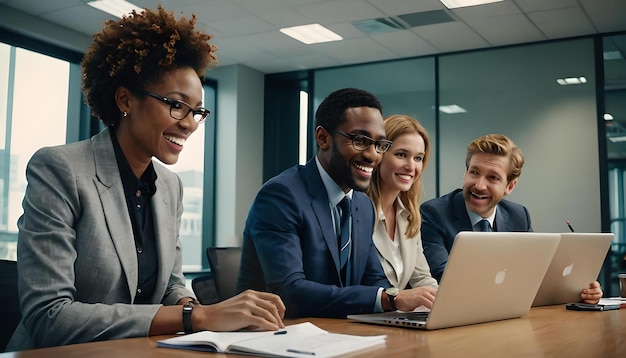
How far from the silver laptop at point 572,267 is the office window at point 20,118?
13.7ft

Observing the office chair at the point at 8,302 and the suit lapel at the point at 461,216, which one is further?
the suit lapel at the point at 461,216

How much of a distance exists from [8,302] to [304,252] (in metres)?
0.84

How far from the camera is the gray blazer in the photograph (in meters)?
1.36

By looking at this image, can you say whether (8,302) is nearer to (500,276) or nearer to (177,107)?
(177,107)

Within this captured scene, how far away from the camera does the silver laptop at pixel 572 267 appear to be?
2.14 meters

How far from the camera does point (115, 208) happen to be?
1595mm

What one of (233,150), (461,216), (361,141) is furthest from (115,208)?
(233,150)

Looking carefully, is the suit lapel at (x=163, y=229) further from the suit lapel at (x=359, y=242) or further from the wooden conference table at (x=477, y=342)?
the suit lapel at (x=359, y=242)

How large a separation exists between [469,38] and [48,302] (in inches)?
214

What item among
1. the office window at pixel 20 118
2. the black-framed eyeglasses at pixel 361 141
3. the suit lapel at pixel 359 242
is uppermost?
the office window at pixel 20 118

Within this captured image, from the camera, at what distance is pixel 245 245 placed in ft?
6.88

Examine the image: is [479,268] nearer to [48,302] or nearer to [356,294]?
[356,294]

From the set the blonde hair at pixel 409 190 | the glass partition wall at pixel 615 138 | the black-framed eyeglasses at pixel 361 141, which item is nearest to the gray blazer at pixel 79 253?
the black-framed eyeglasses at pixel 361 141

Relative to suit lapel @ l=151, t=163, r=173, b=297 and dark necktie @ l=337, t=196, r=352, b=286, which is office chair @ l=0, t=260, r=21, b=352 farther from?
dark necktie @ l=337, t=196, r=352, b=286
